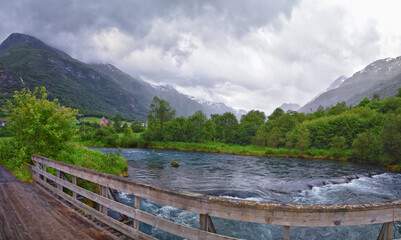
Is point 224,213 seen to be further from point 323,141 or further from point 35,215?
point 323,141

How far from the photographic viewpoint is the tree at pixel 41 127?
11.8 meters

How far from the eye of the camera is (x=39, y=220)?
19.2 ft

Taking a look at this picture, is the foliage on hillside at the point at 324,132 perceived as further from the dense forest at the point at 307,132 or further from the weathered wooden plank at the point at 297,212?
the weathered wooden plank at the point at 297,212

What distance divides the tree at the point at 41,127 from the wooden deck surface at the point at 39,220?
4056 mm

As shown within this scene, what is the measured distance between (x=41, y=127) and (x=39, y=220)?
7.61 meters

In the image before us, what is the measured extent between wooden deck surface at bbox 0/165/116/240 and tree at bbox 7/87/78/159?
4056 mm

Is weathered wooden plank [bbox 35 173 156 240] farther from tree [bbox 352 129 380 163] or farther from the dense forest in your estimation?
tree [bbox 352 129 380 163]

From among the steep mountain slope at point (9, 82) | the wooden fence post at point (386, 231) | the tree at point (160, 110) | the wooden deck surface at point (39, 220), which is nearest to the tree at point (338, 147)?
the wooden fence post at point (386, 231)

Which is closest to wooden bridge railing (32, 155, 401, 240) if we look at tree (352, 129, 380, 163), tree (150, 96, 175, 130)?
tree (352, 129, 380, 163)

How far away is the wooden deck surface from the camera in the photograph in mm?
5038

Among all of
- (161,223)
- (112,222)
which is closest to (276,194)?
(112,222)

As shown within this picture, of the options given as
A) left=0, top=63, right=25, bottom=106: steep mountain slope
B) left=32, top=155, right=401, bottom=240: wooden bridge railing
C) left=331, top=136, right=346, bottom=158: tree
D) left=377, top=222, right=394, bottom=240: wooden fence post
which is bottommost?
left=331, top=136, right=346, bottom=158: tree

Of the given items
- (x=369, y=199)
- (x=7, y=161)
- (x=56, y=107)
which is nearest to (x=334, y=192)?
(x=369, y=199)

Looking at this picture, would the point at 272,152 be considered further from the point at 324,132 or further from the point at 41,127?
the point at 41,127
